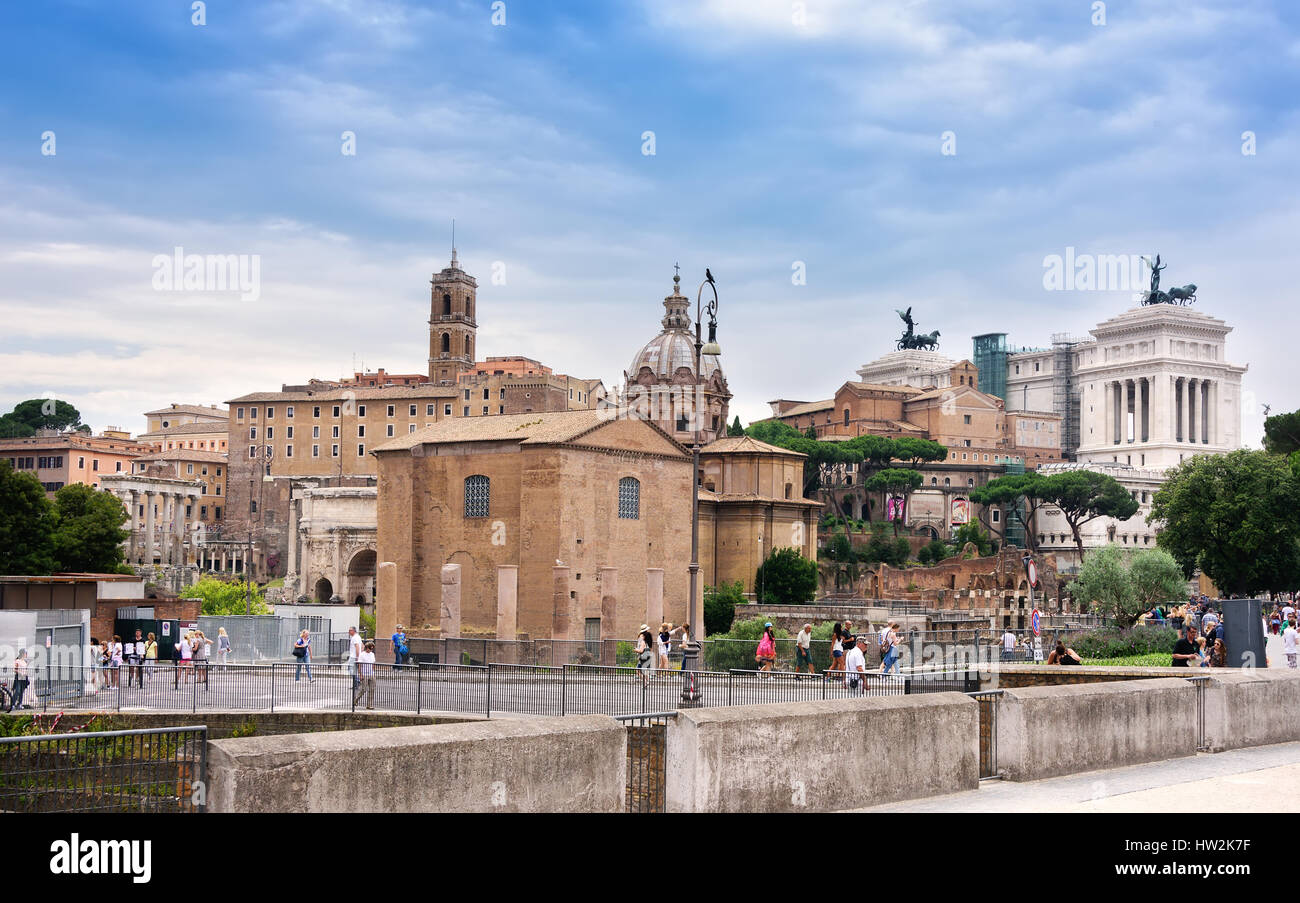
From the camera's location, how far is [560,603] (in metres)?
52.6

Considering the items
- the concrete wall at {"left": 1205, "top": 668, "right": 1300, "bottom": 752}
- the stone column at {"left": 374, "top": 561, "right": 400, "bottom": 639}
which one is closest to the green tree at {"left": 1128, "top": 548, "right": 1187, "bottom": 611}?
the stone column at {"left": 374, "top": 561, "right": 400, "bottom": 639}

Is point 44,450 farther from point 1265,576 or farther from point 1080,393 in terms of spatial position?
point 1080,393

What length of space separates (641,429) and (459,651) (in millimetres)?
20952

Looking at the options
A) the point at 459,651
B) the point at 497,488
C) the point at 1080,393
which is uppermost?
the point at 1080,393

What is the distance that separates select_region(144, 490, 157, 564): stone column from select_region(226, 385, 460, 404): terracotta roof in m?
12.8

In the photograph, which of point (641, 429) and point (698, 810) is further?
point (641, 429)

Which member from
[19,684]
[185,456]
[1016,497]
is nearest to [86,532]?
[19,684]

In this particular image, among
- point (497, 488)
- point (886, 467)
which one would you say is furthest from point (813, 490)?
point (497, 488)

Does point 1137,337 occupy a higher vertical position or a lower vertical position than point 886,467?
higher

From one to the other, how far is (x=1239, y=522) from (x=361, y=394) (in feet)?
266

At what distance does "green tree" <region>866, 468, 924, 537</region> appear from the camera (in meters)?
115

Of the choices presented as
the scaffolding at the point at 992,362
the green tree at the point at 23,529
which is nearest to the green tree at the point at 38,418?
the green tree at the point at 23,529

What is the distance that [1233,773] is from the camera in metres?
11.6

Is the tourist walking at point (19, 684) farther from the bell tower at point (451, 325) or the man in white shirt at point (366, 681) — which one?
the bell tower at point (451, 325)
